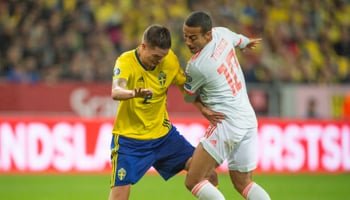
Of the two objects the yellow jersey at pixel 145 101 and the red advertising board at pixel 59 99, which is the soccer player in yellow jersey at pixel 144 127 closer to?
the yellow jersey at pixel 145 101

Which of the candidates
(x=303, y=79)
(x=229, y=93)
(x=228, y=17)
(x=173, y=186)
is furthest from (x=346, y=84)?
(x=229, y=93)

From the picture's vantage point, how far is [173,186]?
12.9 m

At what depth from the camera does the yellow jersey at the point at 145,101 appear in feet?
25.7

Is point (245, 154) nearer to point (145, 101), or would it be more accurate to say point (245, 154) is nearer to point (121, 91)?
point (145, 101)

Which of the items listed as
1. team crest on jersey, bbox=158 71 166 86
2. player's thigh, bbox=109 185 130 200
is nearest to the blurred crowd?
team crest on jersey, bbox=158 71 166 86

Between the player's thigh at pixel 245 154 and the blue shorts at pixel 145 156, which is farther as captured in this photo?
the blue shorts at pixel 145 156

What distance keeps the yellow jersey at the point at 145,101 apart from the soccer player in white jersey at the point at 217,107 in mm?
366

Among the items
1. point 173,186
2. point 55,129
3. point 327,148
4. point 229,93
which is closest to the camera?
point 229,93

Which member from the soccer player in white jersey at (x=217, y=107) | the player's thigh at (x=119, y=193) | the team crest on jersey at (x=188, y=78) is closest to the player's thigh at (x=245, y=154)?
the soccer player in white jersey at (x=217, y=107)

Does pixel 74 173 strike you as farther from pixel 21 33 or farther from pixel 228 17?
pixel 228 17

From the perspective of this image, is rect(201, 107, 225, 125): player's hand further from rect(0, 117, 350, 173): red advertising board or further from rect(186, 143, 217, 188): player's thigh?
rect(0, 117, 350, 173): red advertising board

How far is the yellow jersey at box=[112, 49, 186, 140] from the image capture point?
7.82 metres

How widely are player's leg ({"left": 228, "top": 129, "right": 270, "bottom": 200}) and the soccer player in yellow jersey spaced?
372mm

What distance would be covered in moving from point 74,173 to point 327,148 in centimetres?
454
